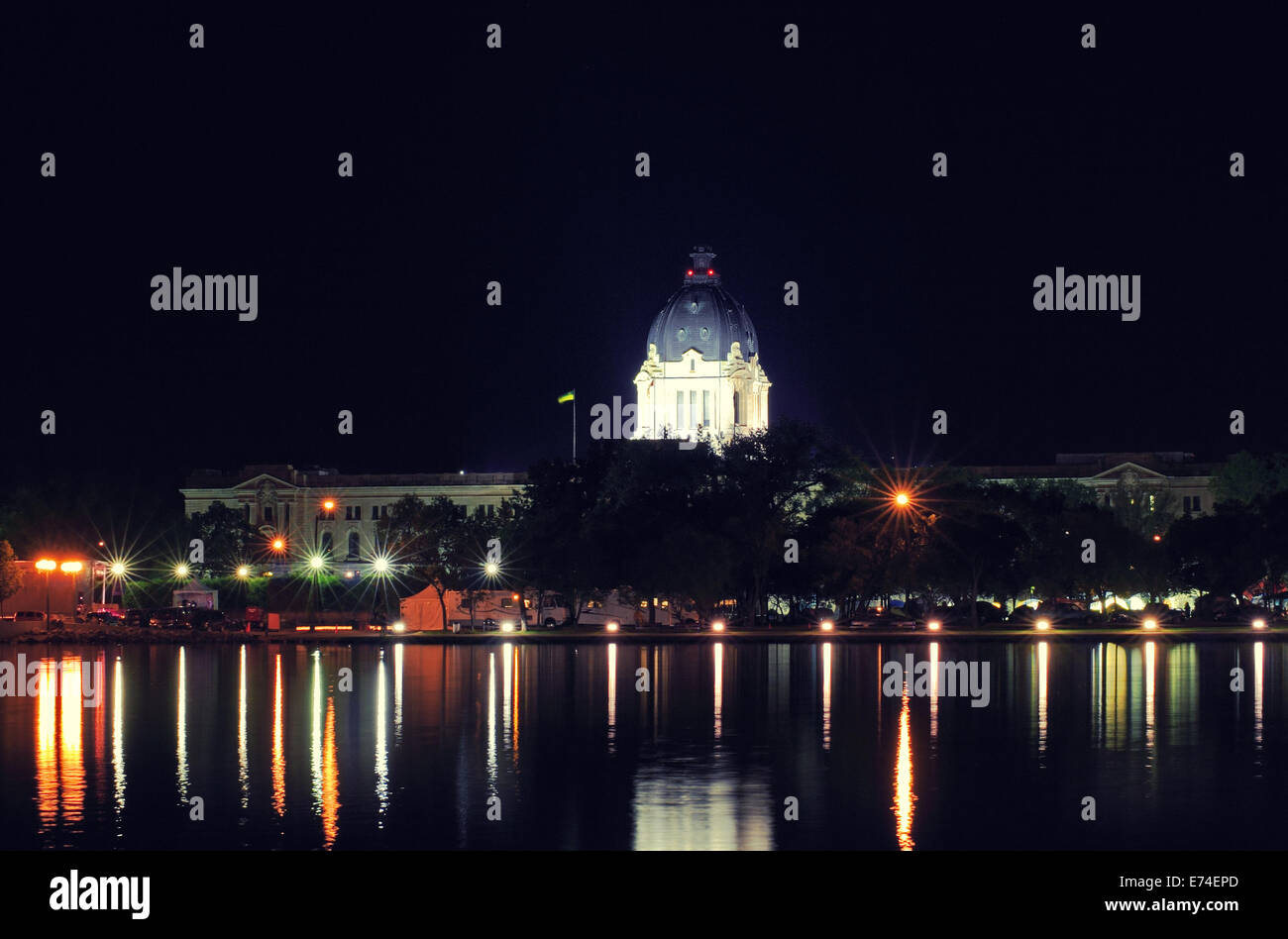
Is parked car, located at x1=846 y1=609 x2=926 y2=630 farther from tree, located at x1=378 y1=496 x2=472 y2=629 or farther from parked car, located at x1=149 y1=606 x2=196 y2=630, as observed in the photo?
parked car, located at x1=149 y1=606 x2=196 y2=630

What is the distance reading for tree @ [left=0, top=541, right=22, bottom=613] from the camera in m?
107

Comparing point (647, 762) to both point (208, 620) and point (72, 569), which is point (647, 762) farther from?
point (72, 569)

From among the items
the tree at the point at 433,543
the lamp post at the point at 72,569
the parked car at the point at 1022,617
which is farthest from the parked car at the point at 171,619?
the parked car at the point at 1022,617

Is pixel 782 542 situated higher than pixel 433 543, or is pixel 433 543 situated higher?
pixel 433 543

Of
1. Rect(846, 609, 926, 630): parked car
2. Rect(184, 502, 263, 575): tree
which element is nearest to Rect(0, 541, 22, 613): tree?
Rect(184, 502, 263, 575): tree

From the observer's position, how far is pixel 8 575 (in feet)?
354

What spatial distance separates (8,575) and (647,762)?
252 feet

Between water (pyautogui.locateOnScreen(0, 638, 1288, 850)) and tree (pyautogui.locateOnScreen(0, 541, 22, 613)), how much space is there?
44.5 meters

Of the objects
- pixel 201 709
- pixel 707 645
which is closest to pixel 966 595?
pixel 707 645

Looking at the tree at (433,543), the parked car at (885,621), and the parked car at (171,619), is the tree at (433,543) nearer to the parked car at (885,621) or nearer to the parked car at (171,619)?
the parked car at (171,619)

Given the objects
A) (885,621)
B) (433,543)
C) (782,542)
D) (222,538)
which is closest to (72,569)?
(433,543)
